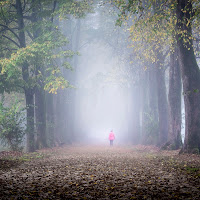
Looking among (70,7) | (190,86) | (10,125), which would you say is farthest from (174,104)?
(10,125)

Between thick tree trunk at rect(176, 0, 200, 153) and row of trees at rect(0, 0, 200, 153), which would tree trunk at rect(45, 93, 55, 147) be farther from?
thick tree trunk at rect(176, 0, 200, 153)

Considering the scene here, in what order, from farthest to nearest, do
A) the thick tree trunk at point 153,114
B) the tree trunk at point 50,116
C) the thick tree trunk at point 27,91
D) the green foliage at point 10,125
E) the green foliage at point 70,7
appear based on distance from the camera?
the tree trunk at point 50,116, the thick tree trunk at point 153,114, the green foliage at point 70,7, the thick tree trunk at point 27,91, the green foliage at point 10,125

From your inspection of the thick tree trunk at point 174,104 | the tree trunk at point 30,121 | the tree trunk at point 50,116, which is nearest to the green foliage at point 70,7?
the tree trunk at point 30,121

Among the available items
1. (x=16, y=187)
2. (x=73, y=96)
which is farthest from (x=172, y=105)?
(x=73, y=96)

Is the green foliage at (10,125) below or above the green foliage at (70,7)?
below

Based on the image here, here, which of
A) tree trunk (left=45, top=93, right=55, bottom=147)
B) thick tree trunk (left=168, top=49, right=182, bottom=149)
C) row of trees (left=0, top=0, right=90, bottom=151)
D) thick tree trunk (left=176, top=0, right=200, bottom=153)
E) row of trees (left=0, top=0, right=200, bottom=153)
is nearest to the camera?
thick tree trunk (left=176, top=0, right=200, bottom=153)

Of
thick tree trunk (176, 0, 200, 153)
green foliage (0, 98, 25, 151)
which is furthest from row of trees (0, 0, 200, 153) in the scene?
green foliage (0, 98, 25, 151)

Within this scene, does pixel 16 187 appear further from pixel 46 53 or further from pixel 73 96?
pixel 73 96

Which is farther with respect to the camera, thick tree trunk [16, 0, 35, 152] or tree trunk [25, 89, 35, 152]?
tree trunk [25, 89, 35, 152]

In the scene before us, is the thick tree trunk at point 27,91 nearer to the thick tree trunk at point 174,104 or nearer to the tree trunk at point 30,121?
the tree trunk at point 30,121

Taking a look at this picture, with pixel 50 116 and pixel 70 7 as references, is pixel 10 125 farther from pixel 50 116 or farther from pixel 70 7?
pixel 70 7

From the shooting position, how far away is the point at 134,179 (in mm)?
7312

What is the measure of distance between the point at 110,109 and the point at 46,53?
6143 centimetres

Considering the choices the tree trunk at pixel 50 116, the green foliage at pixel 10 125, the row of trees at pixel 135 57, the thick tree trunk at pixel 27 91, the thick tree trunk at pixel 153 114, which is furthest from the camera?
the tree trunk at pixel 50 116
